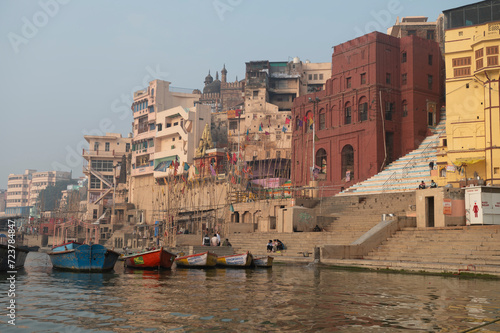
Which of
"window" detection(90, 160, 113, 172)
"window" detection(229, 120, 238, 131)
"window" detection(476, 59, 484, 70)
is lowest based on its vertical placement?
"window" detection(90, 160, 113, 172)

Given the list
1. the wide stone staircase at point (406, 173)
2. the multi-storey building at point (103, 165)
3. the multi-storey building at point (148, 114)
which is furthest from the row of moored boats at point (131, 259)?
the multi-storey building at point (103, 165)

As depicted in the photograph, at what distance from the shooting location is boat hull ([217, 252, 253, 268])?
86.0 ft

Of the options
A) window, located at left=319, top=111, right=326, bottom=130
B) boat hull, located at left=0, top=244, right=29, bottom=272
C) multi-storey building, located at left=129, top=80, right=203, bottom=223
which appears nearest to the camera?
boat hull, located at left=0, top=244, right=29, bottom=272

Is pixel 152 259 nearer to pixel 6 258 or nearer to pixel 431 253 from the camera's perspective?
pixel 6 258

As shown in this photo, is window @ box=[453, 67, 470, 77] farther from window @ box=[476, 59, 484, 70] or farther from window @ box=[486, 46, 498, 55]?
window @ box=[486, 46, 498, 55]

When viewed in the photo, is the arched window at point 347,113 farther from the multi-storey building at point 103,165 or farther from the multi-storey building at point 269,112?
the multi-storey building at point 103,165

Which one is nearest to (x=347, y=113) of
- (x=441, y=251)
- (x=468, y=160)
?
(x=468, y=160)

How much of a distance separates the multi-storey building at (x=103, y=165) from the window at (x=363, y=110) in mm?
53112

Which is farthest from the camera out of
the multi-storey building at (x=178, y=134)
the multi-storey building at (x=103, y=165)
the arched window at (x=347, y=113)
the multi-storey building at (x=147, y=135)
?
the multi-storey building at (x=103, y=165)

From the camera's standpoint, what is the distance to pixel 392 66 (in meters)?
47.9

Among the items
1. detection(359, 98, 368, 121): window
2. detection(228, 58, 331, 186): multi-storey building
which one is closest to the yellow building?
detection(359, 98, 368, 121): window

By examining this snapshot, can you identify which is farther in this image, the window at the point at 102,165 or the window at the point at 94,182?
the window at the point at 94,182

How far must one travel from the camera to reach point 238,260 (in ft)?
86.5

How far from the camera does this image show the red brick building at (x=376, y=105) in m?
46.3
